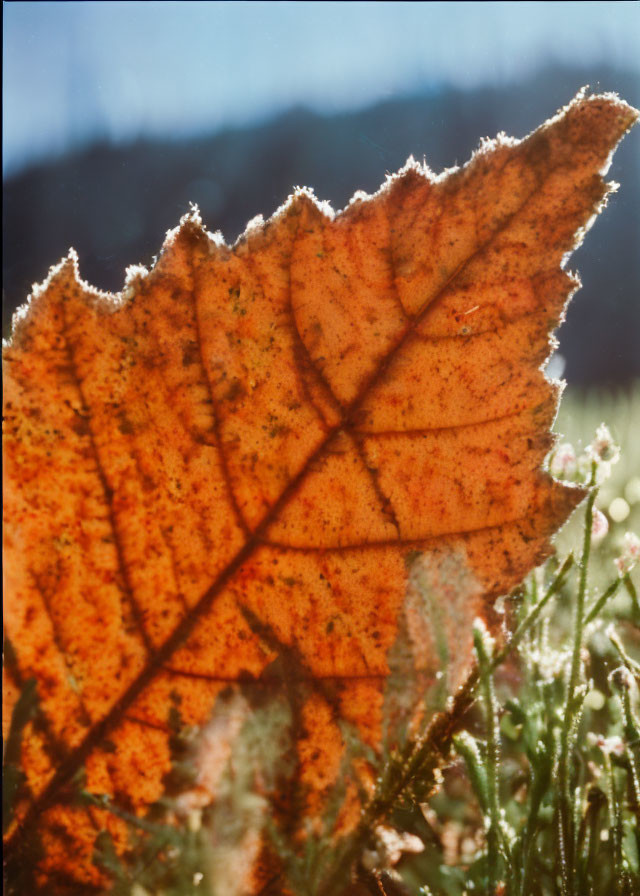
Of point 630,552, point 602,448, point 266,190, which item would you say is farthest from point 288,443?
point 266,190

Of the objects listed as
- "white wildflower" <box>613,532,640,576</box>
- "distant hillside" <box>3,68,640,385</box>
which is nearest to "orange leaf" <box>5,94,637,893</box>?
"white wildflower" <box>613,532,640,576</box>

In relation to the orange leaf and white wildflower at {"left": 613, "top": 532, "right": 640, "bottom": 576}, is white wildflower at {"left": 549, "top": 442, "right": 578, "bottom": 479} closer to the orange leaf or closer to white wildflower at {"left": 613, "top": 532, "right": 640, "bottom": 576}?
white wildflower at {"left": 613, "top": 532, "right": 640, "bottom": 576}

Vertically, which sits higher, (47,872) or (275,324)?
(275,324)

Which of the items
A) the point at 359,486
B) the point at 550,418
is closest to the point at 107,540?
the point at 359,486

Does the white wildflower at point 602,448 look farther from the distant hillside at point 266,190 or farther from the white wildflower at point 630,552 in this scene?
the distant hillside at point 266,190

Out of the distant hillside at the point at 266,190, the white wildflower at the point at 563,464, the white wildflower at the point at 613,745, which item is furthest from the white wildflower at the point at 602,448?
the distant hillside at the point at 266,190

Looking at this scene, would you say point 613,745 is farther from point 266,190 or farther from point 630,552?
point 266,190

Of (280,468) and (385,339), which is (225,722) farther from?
(385,339)

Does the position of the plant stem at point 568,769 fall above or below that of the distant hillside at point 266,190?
below
